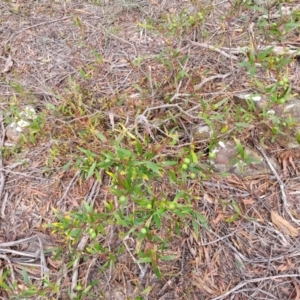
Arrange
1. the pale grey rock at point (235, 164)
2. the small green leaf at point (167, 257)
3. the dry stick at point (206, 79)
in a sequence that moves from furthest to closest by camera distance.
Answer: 1. the dry stick at point (206, 79)
2. the pale grey rock at point (235, 164)
3. the small green leaf at point (167, 257)

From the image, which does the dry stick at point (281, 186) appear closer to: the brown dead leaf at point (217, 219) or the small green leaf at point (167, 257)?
the brown dead leaf at point (217, 219)

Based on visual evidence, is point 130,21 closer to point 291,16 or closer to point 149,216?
point 291,16

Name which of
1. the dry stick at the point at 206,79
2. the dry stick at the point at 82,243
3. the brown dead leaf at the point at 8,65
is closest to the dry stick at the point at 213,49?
the dry stick at the point at 206,79

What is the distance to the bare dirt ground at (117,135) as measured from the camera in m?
1.67

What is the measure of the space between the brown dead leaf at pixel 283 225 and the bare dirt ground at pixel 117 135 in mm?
24

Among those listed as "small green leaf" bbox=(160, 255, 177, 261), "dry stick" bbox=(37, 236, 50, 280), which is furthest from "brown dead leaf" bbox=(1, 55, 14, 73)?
"small green leaf" bbox=(160, 255, 177, 261)

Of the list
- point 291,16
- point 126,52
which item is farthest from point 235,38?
point 126,52

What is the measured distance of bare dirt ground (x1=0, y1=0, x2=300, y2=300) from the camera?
167 cm

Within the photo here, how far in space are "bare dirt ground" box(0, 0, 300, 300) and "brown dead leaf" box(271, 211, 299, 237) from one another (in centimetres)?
2

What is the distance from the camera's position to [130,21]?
2.62m

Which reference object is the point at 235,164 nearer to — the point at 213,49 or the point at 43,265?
the point at 213,49

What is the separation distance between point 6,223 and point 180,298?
963 mm

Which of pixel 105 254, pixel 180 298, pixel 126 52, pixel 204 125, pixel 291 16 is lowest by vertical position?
pixel 180 298

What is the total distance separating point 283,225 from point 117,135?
96 cm
